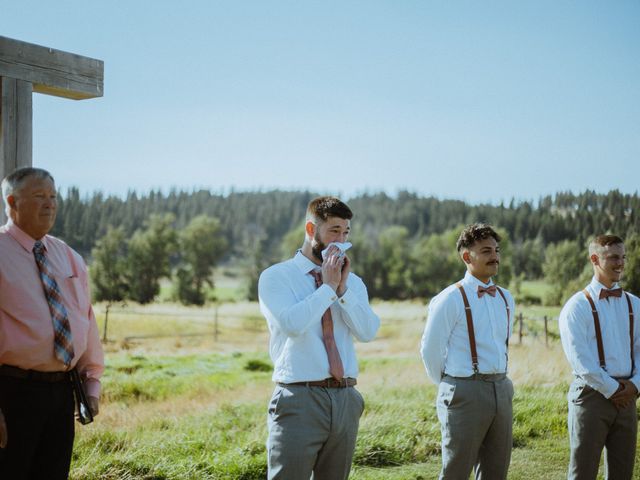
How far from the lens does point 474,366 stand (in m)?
3.52

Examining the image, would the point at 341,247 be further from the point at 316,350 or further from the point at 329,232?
the point at 316,350

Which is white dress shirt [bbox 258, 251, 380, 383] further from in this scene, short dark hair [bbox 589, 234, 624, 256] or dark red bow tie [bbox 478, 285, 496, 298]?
short dark hair [bbox 589, 234, 624, 256]

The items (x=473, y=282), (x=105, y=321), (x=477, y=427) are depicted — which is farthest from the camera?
(x=105, y=321)

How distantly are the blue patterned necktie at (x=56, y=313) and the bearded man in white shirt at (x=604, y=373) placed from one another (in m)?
2.78

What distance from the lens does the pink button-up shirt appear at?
245cm

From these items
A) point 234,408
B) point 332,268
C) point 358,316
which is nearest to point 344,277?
point 332,268

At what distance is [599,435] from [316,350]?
79.6 inches

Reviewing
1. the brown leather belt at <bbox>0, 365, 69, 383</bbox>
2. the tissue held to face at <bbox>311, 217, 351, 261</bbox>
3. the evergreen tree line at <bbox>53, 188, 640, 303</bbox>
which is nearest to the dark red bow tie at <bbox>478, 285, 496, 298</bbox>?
the tissue held to face at <bbox>311, 217, 351, 261</bbox>

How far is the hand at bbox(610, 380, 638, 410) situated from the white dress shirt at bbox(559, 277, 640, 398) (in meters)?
0.04

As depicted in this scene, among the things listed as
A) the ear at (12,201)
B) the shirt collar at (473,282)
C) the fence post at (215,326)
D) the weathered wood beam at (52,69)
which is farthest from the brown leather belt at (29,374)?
the fence post at (215,326)

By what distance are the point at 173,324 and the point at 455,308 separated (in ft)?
41.4

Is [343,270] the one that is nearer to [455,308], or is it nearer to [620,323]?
[455,308]

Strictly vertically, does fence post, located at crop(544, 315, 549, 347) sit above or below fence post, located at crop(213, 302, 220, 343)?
above

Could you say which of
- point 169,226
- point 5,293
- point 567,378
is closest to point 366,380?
point 567,378
